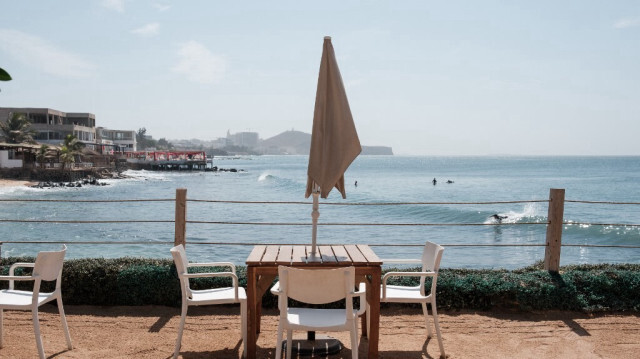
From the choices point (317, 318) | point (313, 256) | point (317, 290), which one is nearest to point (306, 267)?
point (313, 256)

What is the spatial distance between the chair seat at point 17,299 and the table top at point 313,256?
5.01 ft

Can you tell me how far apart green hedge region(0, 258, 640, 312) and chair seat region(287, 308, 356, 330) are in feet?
5.81

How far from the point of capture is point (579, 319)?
5203 mm

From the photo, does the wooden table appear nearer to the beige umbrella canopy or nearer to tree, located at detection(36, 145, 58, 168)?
the beige umbrella canopy

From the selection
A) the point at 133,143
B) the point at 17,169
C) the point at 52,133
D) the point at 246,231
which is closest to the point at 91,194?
the point at 17,169

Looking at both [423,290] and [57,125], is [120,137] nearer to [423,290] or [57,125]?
[57,125]

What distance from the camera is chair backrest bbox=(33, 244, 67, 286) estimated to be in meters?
3.68

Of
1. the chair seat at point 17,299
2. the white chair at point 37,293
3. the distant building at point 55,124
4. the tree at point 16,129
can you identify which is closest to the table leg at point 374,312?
the white chair at point 37,293

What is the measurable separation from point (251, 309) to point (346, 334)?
1.14m

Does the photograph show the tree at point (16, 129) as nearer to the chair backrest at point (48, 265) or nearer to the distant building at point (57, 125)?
the distant building at point (57, 125)

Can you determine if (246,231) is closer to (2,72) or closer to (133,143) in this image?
(2,72)

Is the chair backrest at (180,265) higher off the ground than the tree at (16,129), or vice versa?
the tree at (16,129)

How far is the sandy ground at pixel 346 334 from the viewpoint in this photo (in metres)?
4.24

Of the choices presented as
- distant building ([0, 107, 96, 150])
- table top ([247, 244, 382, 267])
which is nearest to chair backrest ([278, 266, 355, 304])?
table top ([247, 244, 382, 267])
